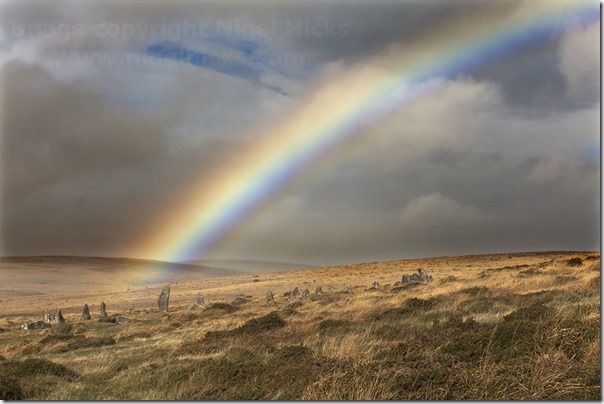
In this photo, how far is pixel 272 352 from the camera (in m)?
14.0

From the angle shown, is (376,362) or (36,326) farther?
(36,326)

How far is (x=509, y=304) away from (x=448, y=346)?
777 centimetres

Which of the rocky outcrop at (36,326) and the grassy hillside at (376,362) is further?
the rocky outcrop at (36,326)

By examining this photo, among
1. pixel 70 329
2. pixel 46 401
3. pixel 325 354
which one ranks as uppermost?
pixel 325 354

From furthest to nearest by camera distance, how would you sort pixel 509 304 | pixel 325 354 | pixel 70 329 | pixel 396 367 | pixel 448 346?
pixel 70 329 < pixel 509 304 < pixel 325 354 < pixel 448 346 < pixel 396 367

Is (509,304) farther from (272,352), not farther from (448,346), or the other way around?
(272,352)

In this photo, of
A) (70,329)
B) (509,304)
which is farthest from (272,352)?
(70,329)

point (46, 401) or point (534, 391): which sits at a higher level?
point (534, 391)

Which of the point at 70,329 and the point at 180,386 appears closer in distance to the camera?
the point at 180,386

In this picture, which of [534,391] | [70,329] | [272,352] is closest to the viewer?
[534,391]

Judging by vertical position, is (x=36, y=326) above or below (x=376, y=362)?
below

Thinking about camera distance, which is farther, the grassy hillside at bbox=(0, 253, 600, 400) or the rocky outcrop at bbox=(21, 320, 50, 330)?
the rocky outcrop at bbox=(21, 320, 50, 330)

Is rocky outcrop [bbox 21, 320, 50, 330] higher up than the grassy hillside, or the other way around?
the grassy hillside

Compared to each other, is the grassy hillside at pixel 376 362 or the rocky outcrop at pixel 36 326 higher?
the grassy hillside at pixel 376 362
